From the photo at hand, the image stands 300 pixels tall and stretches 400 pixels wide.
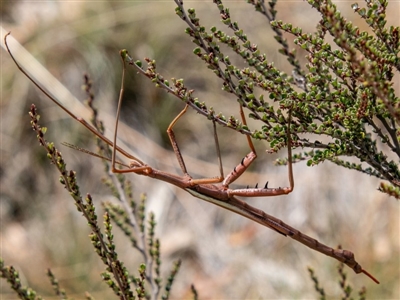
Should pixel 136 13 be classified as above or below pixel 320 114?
above

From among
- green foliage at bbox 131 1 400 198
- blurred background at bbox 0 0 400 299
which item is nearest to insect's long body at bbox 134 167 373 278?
green foliage at bbox 131 1 400 198

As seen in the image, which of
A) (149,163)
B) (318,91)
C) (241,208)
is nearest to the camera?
(318,91)

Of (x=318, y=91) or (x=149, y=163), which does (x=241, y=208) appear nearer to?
(x=318, y=91)

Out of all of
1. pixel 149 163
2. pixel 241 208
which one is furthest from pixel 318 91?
pixel 149 163

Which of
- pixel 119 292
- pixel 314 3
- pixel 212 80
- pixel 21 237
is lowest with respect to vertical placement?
pixel 119 292

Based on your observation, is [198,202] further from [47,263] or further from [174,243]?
[47,263]

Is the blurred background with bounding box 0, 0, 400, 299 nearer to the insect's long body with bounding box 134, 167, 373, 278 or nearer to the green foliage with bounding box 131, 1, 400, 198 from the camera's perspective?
the insect's long body with bounding box 134, 167, 373, 278

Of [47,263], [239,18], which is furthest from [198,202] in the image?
[239,18]

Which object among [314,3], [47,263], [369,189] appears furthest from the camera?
[47,263]
